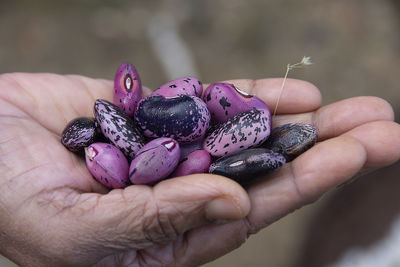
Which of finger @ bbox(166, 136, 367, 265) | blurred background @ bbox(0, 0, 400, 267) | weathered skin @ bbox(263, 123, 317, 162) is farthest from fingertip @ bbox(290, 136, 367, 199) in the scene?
blurred background @ bbox(0, 0, 400, 267)

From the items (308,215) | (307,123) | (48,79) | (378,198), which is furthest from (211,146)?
(308,215)

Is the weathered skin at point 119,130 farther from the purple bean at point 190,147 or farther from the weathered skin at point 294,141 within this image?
the weathered skin at point 294,141

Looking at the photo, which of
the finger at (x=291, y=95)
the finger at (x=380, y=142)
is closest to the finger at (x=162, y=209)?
the finger at (x=380, y=142)

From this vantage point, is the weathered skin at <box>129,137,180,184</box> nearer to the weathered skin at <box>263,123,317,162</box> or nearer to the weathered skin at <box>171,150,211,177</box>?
the weathered skin at <box>171,150,211,177</box>

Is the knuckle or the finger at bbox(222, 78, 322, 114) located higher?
the finger at bbox(222, 78, 322, 114)

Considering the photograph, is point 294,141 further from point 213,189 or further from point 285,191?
point 213,189

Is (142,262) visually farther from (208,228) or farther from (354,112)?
(354,112)
